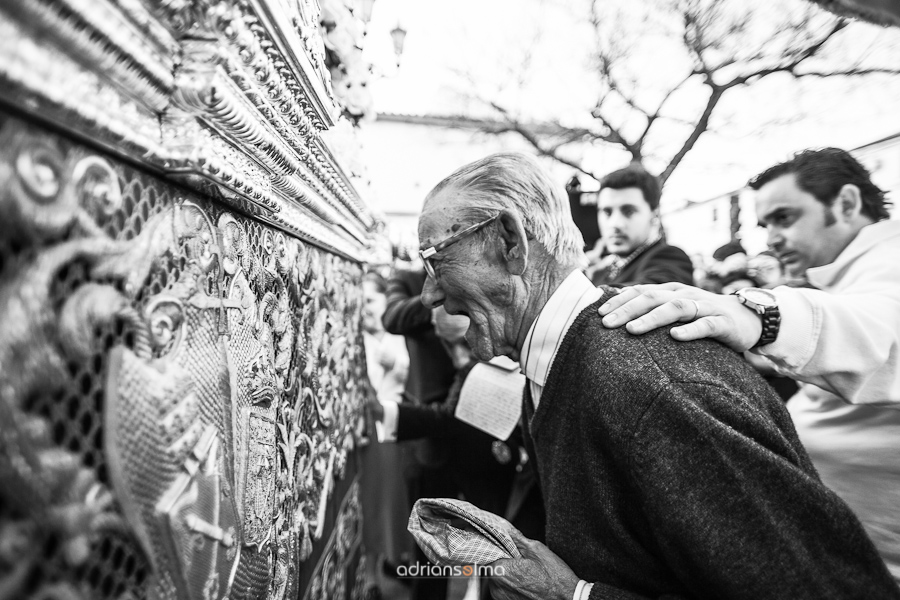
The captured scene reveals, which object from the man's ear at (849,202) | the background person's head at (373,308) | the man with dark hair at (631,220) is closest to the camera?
the man's ear at (849,202)

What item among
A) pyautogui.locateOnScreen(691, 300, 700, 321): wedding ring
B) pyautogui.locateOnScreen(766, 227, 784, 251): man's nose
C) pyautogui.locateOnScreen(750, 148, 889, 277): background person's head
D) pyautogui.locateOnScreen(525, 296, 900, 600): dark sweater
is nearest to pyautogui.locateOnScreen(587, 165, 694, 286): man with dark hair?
pyautogui.locateOnScreen(766, 227, 784, 251): man's nose

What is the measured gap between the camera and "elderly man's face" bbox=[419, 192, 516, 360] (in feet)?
4.83

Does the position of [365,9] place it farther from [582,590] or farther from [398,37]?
[398,37]

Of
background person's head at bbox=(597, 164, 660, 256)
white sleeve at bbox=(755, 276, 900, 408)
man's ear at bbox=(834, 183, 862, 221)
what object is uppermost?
background person's head at bbox=(597, 164, 660, 256)

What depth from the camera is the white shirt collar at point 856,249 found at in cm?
188

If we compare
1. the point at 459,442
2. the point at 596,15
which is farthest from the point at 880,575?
the point at 596,15

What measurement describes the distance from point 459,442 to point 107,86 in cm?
236

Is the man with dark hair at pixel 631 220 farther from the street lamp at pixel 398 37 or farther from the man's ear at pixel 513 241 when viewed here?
the street lamp at pixel 398 37

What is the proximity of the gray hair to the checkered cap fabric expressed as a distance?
0.73 meters

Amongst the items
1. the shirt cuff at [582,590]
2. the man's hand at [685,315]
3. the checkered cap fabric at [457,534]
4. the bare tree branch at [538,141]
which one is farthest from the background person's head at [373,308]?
the bare tree branch at [538,141]

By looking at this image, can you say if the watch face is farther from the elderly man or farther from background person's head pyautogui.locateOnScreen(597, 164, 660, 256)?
background person's head pyautogui.locateOnScreen(597, 164, 660, 256)

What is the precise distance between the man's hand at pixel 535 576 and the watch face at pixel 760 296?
875 millimetres

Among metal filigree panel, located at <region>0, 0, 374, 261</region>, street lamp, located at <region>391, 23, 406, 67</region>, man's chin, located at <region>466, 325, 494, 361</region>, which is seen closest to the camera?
metal filigree panel, located at <region>0, 0, 374, 261</region>

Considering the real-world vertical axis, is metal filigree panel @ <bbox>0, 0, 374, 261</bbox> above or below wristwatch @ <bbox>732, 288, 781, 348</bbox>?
above
